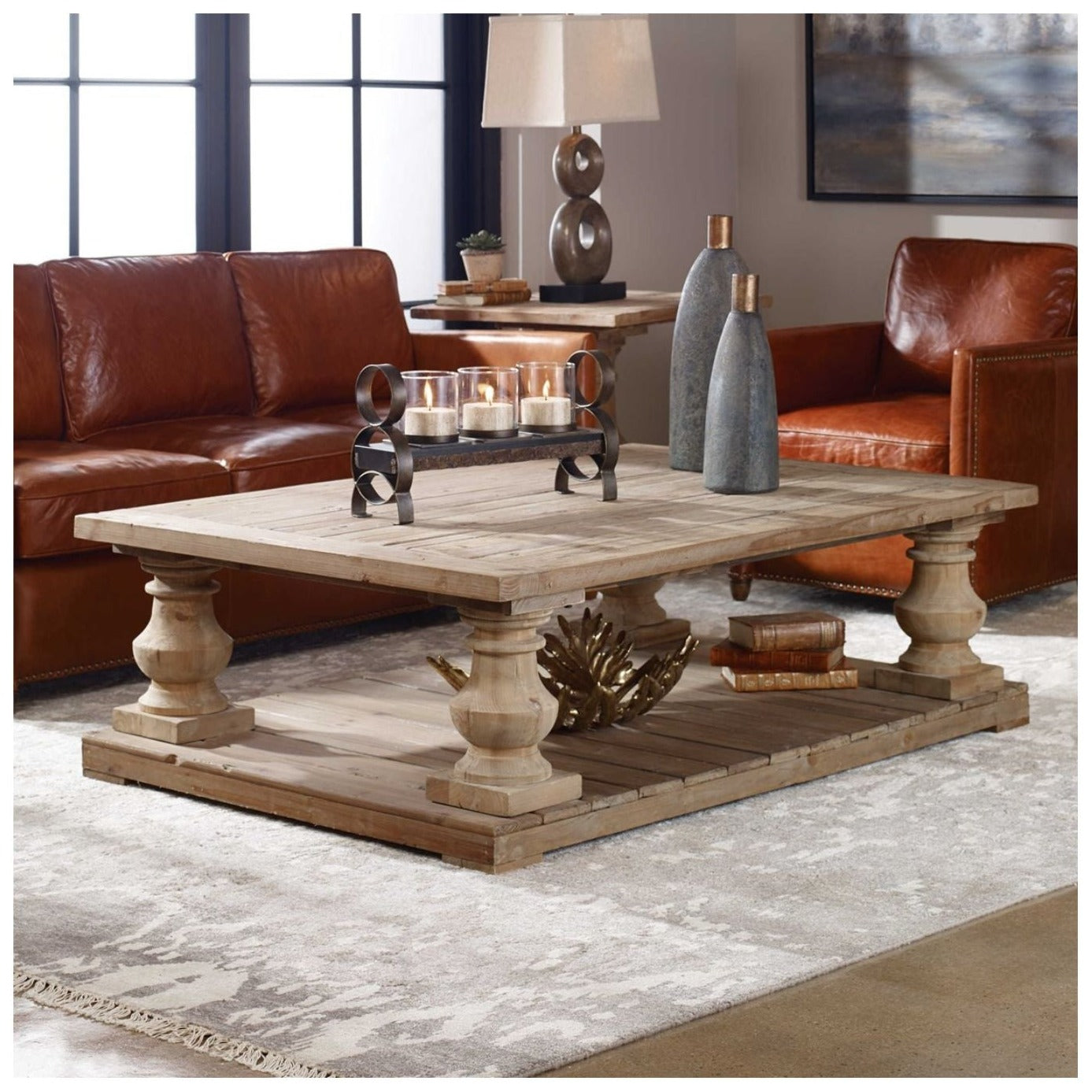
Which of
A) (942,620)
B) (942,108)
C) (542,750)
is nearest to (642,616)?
(942,620)

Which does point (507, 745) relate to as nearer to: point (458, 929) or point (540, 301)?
point (458, 929)

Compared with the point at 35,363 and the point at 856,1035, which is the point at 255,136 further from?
the point at 856,1035

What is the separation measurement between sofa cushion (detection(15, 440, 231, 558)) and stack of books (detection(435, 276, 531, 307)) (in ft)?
4.15

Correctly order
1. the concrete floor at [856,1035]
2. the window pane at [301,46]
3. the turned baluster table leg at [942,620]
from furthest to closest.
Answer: the window pane at [301,46]
the turned baluster table leg at [942,620]
the concrete floor at [856,1035]

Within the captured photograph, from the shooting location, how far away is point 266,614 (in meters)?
4.20

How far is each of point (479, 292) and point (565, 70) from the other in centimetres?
62

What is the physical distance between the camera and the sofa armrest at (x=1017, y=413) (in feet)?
14.5

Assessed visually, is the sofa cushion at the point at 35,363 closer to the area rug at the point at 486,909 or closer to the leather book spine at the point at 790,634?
the area rug at the point at 486,909

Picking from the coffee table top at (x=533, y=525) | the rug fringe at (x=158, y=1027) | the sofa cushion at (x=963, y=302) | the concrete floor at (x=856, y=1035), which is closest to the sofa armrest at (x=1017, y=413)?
the sofa cushion at (x=963, y=302)

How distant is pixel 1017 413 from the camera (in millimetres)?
4516

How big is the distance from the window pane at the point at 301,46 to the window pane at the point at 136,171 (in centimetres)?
25

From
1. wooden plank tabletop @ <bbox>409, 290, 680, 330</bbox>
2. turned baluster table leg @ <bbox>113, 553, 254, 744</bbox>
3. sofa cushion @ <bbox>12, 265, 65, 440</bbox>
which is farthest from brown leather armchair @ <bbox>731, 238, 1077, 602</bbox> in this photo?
turned baluster table leg @ <bbox>113, 553, 254, 744</bbox>

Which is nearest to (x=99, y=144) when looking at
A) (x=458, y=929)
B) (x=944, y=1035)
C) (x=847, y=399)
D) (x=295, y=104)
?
(x=295, y=104)

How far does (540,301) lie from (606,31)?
729 millimetres
